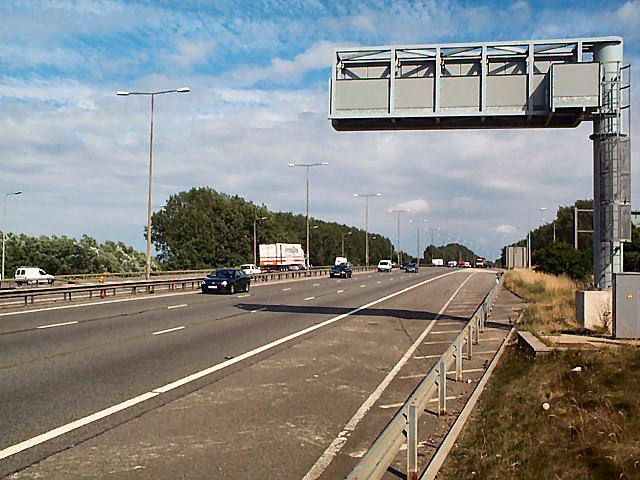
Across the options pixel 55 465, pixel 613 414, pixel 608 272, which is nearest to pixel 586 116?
pixel 608 272

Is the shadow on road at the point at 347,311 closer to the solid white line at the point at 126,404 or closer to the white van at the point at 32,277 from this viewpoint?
the solid white line at the point at 126,404

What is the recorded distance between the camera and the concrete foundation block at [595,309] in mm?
16609

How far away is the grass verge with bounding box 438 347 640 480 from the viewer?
254 inches

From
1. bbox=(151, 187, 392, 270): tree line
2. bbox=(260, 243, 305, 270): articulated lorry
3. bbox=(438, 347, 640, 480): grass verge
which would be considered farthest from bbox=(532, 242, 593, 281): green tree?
bbox=(151, 187, 392, 270): tree line

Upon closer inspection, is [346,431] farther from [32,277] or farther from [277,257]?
[277,257]

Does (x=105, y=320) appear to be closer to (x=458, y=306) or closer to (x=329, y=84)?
(x=329, y=84)

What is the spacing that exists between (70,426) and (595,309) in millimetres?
13121

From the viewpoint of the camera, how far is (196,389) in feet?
35.0

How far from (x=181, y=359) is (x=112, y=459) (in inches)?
273

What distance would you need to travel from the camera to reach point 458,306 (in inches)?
1219

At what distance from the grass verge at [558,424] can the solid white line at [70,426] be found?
436cm

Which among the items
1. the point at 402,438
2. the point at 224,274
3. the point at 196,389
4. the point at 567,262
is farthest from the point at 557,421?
the point at 567,262

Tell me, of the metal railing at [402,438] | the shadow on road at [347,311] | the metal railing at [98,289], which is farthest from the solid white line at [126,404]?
the metal railing at [98,289]

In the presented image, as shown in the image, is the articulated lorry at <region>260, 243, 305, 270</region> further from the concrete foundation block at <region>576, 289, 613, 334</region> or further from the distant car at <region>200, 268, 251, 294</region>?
the concrete foundation block at <region>576, 289, 613, 334</region>
